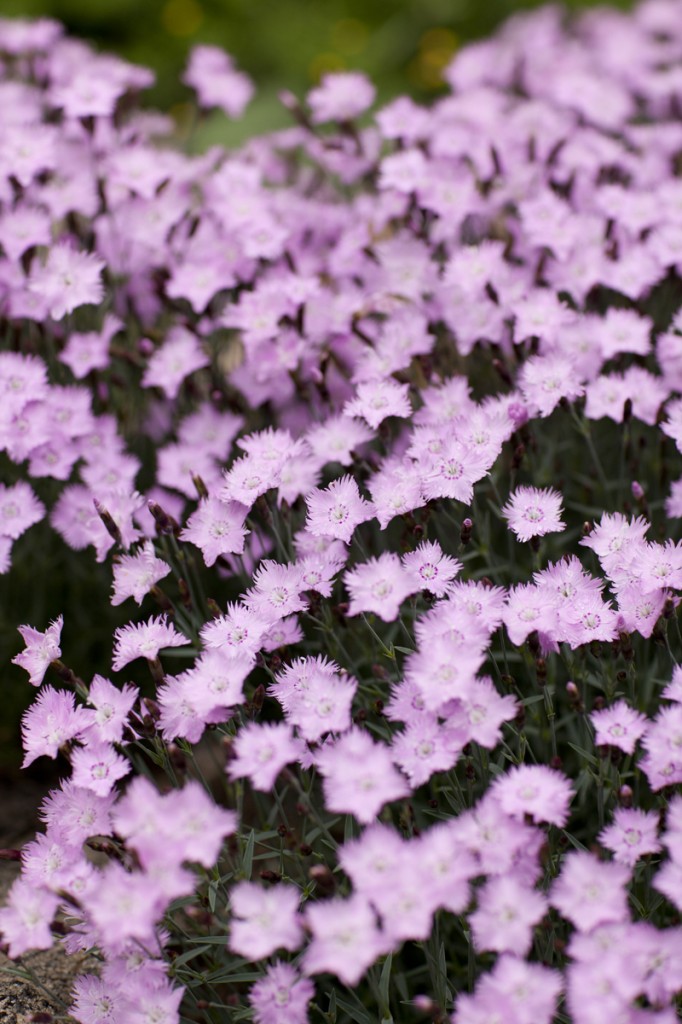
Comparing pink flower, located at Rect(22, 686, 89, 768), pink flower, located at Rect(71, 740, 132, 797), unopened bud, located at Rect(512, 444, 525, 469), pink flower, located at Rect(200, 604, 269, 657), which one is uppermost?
unopened bud, located at Rect(512, 444, 525, 469)

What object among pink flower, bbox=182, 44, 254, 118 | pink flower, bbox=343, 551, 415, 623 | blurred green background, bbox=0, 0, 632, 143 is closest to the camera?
pink flower, bbox=343, 551, 415, 623

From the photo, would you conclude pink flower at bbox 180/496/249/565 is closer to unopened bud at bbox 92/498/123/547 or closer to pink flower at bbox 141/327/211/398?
unopened bud at bbox 92/498/123/547

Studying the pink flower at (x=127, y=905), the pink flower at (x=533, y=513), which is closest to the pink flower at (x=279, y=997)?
the pink flower at (x=127, y=905)

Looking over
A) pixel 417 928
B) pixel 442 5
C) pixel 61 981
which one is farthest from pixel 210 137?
pixel 417 928

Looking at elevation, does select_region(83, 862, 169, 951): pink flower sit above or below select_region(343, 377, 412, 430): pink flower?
below

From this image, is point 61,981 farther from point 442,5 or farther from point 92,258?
point 442,5

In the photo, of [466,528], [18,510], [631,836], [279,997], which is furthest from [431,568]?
[18,510]

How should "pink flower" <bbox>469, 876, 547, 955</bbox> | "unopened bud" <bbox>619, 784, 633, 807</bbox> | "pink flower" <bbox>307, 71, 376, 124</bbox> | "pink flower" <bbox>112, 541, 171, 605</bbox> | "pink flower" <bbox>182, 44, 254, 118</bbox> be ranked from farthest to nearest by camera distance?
"pink flower" <bbox>182, 44, 254, 118</bbox> < "pink flower" <bbox>307, 71, 376, 124</bbox> < "pink flower" <bbox>112, 541, 171, 605</bbox> < "unopened bud" <bbox>619, 784, 633, 807</bbox> < "pink flower" <bbox>469, 876, 547, 955</bbox>

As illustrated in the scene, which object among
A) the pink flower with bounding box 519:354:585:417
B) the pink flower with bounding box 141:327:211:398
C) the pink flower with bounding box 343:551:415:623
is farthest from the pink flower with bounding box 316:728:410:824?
the pink flower with bounding box 141:327:211:398
